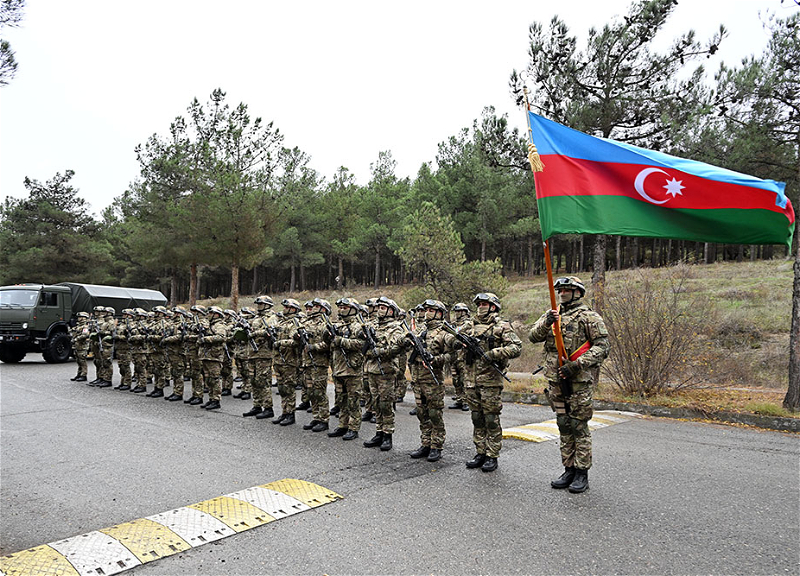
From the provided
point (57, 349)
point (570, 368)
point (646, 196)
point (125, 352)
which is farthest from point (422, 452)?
point (57, 349)

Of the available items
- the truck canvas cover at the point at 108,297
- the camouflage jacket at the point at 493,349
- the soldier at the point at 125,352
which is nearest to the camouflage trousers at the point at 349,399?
the camouflage jacket at the point at 493,349

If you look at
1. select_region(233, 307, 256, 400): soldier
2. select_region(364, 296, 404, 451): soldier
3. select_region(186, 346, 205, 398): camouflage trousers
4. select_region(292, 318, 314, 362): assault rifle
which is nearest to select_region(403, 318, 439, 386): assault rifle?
select_region(364, 296, 404, 451): soldier

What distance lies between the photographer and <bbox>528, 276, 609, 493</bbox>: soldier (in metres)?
5.25

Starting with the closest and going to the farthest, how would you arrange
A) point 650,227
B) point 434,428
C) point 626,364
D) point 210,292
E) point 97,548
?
1. point 97,548
2. point 650,227
3. point 434,428
4. point 626,364
5. point 210,292

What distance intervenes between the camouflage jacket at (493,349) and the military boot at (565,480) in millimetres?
1144

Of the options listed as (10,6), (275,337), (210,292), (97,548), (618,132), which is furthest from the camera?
(210,292)

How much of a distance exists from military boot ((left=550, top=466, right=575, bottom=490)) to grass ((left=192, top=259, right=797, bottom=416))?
5.16m

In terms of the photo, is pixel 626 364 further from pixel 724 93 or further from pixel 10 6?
pixel 10 6

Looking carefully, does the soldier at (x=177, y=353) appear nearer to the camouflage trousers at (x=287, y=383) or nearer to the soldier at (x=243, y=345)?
the soldier at (x=243, y=345)

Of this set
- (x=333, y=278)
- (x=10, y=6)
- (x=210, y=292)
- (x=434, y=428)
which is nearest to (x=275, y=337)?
(x=434, y=428)

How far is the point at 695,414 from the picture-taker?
9.16m

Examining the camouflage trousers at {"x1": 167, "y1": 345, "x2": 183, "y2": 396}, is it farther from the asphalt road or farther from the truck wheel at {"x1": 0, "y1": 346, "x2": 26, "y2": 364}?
the truck wheel at {"x1": 0, "y1": 346, "x2": 26, "y2": 364}

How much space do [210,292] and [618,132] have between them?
56.6 m

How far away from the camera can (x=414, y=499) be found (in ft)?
16.6
